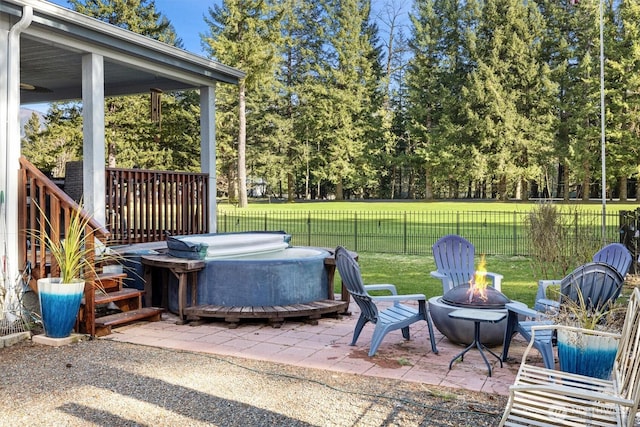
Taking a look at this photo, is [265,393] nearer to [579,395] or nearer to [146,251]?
[579,395]

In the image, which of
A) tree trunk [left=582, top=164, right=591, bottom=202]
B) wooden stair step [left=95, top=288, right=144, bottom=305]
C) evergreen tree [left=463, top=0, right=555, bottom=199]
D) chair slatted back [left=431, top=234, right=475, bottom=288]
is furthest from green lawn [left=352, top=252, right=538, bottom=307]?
evergreen tree [left=463, top=0, right=555, bottom=199]

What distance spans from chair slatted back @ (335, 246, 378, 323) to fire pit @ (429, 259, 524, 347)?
2.07 ft

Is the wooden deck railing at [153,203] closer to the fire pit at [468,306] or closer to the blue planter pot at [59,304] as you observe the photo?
the blue planter pot at [59,304]

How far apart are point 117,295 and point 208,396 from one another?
2.40m

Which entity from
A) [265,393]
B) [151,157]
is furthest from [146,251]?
[151,157]

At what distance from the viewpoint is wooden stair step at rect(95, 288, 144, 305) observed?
524 centimetres

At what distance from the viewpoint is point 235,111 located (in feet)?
109

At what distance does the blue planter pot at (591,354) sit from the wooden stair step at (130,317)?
13.0 feet

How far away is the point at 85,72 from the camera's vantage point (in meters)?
6.52

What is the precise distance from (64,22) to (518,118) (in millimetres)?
29983

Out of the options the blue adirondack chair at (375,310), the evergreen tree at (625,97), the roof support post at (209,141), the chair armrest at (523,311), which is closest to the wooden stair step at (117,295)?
the blue adirondack chair at (375,310)

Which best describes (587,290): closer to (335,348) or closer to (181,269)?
(335,348)

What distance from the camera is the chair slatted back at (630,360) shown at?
2.40 metres

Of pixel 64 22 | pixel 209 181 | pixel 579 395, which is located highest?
pixel 64 22
